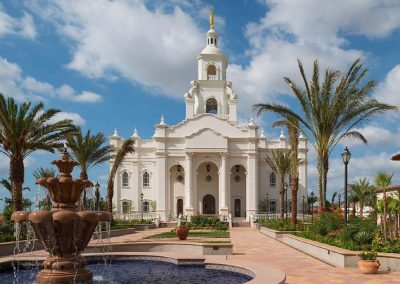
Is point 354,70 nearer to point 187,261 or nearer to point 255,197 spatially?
point 187,261

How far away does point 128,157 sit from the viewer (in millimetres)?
57562

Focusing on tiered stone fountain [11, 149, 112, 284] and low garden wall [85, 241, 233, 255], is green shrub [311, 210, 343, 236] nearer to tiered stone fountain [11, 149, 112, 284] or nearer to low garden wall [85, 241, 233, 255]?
low garden wall [85, 241, 233, 255]

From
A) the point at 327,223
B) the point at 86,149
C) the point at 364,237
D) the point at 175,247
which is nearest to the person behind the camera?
the point at 364,237

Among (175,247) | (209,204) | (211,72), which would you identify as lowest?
(209,204)

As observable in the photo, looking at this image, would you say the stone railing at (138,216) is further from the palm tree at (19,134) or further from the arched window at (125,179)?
the palm tree at (19,134)

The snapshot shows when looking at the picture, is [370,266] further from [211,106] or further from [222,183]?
[211,106]

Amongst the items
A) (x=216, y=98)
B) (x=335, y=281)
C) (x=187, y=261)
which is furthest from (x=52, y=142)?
(x=216, y=98)

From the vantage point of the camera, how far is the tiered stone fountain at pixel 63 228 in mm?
9852

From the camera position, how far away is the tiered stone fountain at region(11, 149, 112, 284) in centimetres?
985

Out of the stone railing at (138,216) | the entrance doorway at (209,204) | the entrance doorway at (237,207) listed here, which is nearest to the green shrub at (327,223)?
the stone railing at (138,216)

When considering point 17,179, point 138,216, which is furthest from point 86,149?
point 138,216

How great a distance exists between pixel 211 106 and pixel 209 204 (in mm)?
13115

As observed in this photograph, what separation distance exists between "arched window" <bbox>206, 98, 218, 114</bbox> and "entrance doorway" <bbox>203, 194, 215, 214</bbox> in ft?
38.1

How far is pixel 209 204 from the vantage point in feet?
182
